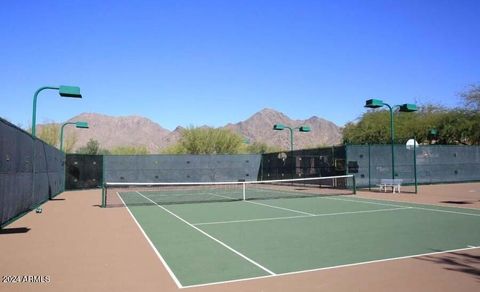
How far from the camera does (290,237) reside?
9531 mm

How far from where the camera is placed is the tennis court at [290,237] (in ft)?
23.0

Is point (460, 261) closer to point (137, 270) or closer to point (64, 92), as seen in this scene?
point (137, 270)

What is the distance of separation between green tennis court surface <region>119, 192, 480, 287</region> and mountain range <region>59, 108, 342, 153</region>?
335ft

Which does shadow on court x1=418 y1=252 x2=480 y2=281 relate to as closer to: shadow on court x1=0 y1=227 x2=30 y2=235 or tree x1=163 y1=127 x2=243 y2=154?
shadow on court x1=0 y1=227 x2=30 y2=235

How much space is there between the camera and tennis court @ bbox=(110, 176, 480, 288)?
7.00 meters

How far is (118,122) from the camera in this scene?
138 m

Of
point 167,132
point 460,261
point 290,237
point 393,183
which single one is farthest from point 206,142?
point 167,132

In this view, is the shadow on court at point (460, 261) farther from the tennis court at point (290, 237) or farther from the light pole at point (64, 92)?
the light pole at point (64, 92)

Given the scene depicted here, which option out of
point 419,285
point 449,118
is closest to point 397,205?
point 419,285

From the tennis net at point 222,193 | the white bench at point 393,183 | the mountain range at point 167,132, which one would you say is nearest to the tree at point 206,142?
the tennis net at point 222,193

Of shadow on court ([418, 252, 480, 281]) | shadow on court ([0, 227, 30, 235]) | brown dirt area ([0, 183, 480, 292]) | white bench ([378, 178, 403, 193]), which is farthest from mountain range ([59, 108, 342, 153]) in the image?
shadow on court ([418, 252, 480, 281])

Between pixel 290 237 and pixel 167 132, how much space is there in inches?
5127

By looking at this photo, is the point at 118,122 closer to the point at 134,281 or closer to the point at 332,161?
the point at 332,161

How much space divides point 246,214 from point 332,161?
14566 millimetres
